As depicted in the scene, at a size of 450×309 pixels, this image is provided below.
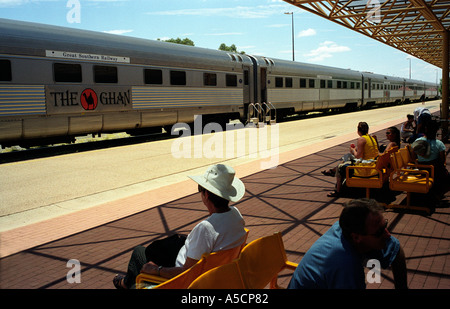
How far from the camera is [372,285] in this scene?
152 inches

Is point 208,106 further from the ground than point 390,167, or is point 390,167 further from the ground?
point 208,106

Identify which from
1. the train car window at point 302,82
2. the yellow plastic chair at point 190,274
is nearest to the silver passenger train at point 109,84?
the train car window at point 302,82

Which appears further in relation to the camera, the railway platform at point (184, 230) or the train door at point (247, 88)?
the train door at point (247, 88)

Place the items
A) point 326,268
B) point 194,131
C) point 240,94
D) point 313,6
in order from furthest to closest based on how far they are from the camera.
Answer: point 240,94, point 194,131, point 313,6, point 326,268

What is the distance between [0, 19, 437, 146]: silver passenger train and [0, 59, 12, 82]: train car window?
1.0 inches

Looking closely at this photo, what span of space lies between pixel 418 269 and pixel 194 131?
15.6m

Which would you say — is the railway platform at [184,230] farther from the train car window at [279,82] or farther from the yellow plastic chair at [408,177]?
the train car window at [279,82]

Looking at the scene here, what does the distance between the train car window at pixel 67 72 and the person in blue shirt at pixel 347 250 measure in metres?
12.0

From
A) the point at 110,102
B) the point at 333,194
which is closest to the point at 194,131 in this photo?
the point at 110,102

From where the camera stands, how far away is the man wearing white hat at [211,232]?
2.96 m

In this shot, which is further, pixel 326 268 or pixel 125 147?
pixel 125 147

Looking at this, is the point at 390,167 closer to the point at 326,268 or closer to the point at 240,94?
the point at 326,268

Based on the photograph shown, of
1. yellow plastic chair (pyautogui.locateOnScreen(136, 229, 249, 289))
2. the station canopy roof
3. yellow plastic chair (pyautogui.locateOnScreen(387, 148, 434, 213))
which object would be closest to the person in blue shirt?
yellow plastic chair (pyautogui.locateOnScreen(136, 229, 249, 289))

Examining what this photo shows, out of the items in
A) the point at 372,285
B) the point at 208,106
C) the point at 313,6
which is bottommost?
the point at 372,285
